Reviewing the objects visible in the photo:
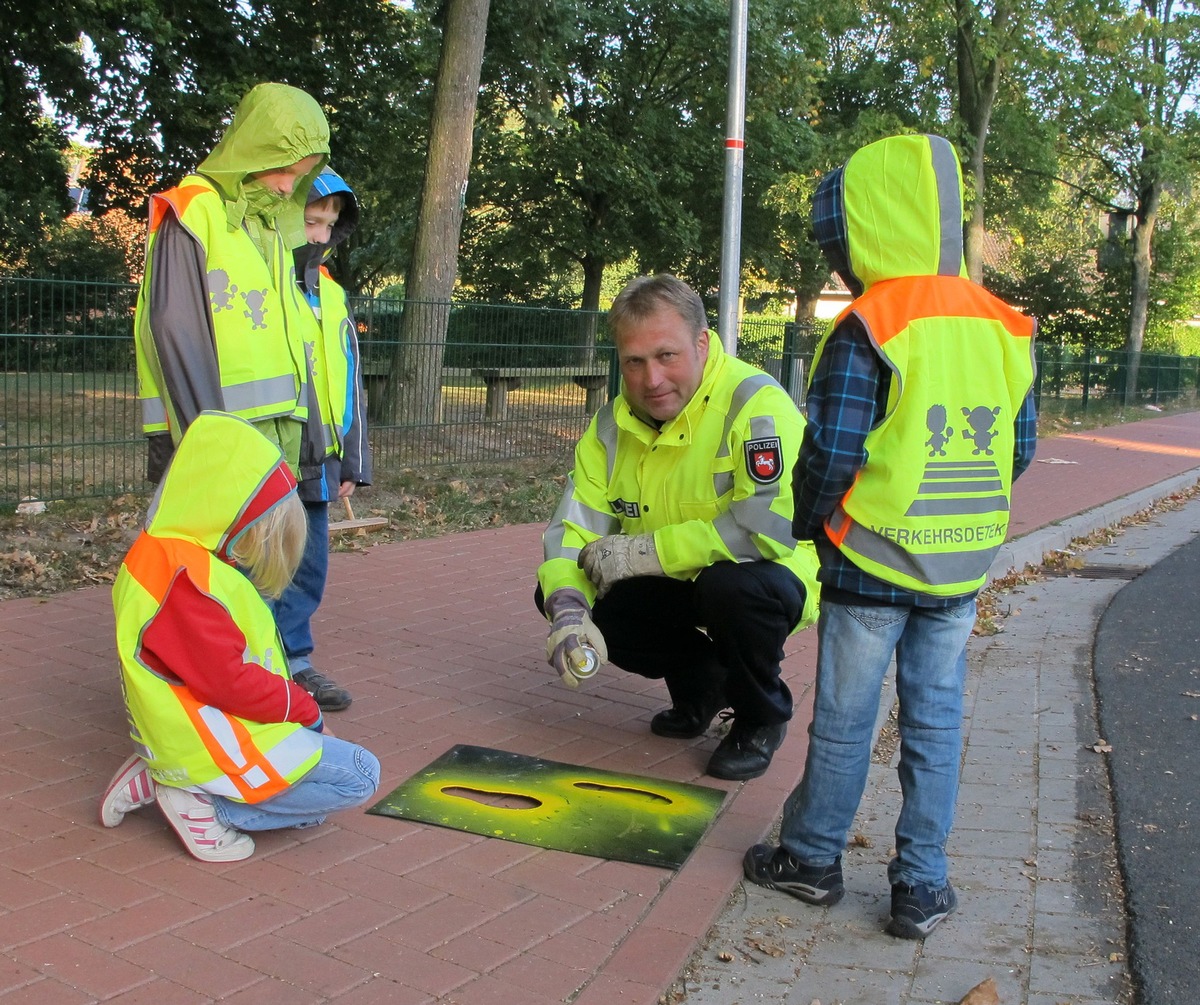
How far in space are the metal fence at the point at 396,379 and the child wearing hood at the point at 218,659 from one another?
5007mm

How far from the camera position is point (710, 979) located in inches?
111

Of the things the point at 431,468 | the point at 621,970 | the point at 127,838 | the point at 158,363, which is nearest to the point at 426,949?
the point at 621,970

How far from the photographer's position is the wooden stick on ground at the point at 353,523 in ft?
25.1

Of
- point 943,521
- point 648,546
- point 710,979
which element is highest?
point 943,521

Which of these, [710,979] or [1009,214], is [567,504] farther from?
[1009,214]

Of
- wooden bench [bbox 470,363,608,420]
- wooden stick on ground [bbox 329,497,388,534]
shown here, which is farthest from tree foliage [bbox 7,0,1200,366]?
wooden stick on ground [bbox 329,497,388,534]

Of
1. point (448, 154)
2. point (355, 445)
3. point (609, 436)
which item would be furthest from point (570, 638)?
point (448, 154)

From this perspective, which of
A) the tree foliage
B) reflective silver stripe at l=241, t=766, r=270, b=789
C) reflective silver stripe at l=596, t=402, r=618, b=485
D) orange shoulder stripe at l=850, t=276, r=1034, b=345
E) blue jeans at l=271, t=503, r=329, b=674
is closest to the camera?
orange shoulder stripe at l=850, t=276, r=1034, b=345

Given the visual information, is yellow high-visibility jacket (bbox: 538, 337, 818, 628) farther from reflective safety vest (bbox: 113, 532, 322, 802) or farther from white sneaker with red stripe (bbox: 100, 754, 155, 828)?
white sneaker with red stripe (bbox: 100, 754, 155, 828)

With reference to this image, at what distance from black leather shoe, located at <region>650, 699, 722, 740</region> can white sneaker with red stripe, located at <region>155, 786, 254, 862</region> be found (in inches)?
64.0

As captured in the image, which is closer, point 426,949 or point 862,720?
point 426,949

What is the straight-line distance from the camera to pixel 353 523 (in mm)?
7777

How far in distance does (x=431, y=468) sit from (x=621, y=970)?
769cm

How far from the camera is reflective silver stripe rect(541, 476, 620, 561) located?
3.95 meters
